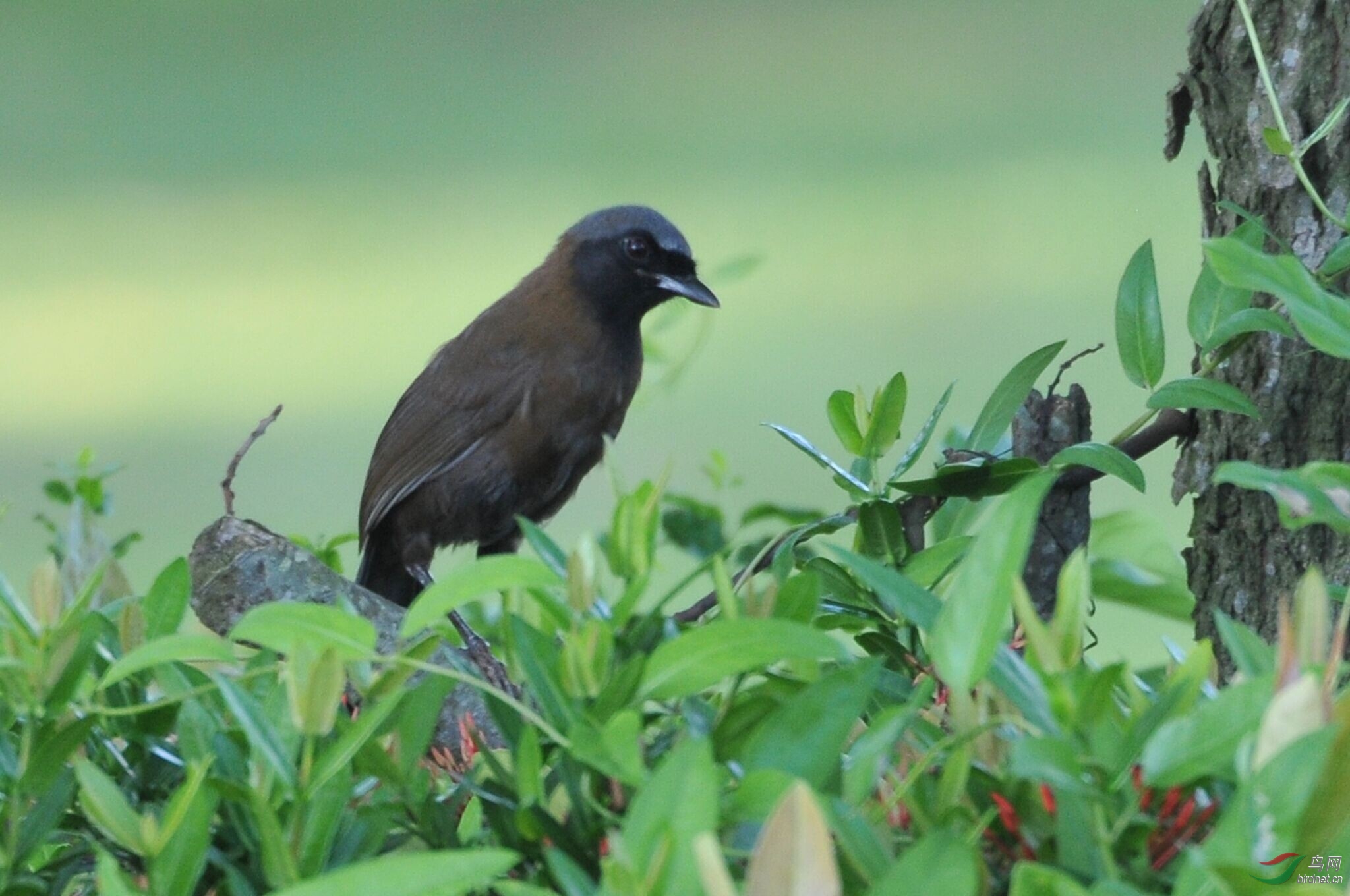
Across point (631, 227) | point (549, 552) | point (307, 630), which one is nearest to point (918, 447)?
point (549, 552)

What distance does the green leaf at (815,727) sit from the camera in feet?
1.62

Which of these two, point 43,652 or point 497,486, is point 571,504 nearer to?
point 497,486

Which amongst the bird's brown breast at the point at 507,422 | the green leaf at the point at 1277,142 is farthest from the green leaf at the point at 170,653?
the bird's brown breast at the point at 507,422

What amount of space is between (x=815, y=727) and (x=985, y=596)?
73 mm

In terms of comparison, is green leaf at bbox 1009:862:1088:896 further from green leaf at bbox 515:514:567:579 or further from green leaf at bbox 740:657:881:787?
green leaf at bbox 515:514:567:579

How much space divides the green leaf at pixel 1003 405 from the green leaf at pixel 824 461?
116 millimetres

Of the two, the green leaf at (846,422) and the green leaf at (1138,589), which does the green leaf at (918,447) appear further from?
the green leaf at (1138,589)

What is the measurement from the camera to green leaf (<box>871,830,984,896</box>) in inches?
16.5

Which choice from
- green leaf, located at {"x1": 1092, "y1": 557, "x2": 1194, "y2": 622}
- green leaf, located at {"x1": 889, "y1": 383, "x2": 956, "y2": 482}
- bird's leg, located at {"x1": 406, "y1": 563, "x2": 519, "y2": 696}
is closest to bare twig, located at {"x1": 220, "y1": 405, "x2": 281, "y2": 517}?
bird's leg, located at {"x1": 406, "y1": 563, "x2": 519, "y2": 696}

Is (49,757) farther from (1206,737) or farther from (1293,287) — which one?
(1293,287)

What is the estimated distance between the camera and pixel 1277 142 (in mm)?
865

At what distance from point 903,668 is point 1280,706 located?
314mm

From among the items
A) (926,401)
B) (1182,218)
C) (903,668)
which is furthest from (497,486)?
(1182,218)

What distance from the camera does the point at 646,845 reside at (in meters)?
0.43
